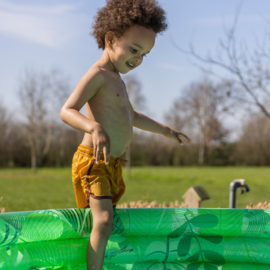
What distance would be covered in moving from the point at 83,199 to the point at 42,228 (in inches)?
9.5

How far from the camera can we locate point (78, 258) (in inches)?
60.3

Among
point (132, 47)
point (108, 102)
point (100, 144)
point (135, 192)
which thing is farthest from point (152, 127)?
point (135, 192)

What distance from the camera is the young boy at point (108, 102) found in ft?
4.69

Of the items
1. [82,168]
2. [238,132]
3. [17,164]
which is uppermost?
[238,132]

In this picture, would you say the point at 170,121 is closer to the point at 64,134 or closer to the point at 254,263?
the point at 64,134

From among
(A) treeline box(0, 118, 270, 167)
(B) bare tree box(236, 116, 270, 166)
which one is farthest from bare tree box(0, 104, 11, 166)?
(B) bare tree box(236, 116, 270, 166)

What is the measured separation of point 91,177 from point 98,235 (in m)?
0.26

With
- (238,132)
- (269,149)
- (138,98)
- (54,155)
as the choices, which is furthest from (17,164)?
(269,149)

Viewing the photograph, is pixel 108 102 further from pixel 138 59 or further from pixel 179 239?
pixel 179 239

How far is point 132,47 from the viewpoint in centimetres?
159

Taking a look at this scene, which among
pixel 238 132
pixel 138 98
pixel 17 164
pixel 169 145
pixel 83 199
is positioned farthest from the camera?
pixel 238 132

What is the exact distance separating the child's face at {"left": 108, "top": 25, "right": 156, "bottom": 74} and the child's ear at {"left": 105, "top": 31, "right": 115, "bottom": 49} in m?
0.02

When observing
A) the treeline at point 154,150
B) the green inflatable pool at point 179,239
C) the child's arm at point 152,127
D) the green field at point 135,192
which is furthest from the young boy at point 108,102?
the treeline at point 154,150

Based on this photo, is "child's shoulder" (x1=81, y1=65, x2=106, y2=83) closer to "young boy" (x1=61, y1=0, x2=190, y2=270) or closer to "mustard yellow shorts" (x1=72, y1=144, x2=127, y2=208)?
"young boy" (x1=61, y1=0, x2=190, y2=270)
